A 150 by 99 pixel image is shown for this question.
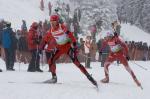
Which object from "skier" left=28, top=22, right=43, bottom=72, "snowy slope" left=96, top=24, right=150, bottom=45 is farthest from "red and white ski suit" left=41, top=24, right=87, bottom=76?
"snowy slope" left=96, top=24, right=150, bottom=45

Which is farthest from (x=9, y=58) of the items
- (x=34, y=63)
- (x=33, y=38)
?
(x=33, y=38)

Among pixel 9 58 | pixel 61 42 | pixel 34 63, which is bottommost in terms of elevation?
pixel 34 63

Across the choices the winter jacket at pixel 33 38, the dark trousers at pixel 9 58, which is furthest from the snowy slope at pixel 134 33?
the winter jacket at pixel 33 38

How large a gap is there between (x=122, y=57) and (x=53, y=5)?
34.4 meters

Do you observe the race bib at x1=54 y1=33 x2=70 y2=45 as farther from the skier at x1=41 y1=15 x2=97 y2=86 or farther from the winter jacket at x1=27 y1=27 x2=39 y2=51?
the winter jacket at x1=27 y1=27 x2=39 y2=51

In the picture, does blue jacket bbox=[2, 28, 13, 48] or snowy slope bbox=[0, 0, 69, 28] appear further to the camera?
snowy slope bbox=[0, 0, 69, 28]

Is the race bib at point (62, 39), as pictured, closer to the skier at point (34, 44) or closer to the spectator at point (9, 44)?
the skier at point (34, 44)

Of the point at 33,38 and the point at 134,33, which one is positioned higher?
the point at 33,38

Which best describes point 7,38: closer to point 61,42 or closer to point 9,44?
point 9,44

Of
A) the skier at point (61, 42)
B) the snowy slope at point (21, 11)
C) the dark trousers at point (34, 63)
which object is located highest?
the snowy slope at point (21, 11)

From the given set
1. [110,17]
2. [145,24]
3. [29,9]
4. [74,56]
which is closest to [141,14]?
[145,24]

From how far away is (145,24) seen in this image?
2926 inches

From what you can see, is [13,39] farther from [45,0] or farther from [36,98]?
[45,0]

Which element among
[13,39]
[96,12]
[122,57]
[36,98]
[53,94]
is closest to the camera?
[36,98]
